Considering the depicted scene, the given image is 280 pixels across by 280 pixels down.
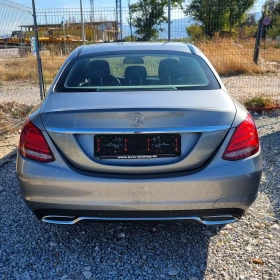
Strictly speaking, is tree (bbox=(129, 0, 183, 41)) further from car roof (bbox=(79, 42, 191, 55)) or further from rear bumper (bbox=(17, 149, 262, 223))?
rear bumper (bbox=(17, 149, 262, 223))

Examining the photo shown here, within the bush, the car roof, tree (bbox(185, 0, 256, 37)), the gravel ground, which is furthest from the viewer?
tree (bbox(185, 0, 256, 37))

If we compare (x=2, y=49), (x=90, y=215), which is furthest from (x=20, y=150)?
(x=2, y=49)

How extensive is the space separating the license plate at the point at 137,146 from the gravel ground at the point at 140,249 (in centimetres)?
88

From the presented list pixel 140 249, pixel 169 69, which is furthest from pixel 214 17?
pixel 140 249

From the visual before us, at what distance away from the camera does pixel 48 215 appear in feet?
8.12

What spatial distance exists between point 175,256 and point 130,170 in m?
0.87

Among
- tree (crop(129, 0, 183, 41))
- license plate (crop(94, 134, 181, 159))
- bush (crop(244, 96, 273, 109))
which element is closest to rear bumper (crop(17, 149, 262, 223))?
license plate (crop(94, 134, 181, 159))

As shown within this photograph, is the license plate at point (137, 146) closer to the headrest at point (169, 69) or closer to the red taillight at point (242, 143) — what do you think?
the red taillight at point (242, 143)

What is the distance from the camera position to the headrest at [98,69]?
317 centimetres

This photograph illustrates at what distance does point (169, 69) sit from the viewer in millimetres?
3273

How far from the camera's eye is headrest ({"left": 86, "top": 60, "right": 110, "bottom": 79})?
10.4ft

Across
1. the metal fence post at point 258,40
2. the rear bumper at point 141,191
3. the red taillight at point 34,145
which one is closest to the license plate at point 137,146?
the rear bumper at point 141,191

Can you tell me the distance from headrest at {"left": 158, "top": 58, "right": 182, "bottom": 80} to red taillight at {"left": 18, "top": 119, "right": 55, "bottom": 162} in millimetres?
1296

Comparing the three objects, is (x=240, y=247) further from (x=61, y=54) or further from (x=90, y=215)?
(x=61, y=54)
